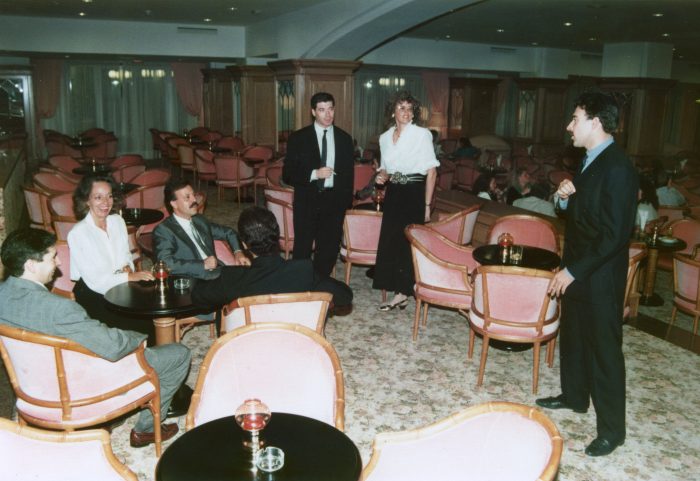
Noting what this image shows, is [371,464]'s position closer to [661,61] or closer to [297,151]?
[297,151]

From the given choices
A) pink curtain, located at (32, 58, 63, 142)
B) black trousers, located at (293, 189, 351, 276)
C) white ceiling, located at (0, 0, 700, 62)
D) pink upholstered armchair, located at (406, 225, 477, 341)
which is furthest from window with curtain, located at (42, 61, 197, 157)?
pink upholstered armchair, located at (406, 225, 477, 341)

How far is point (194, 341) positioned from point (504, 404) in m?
3.10

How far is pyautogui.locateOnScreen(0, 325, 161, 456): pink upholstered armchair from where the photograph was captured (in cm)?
248

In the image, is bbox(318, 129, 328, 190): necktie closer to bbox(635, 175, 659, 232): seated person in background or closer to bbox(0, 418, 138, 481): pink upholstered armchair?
bbox(635, 175, 659, 232): seated person in background

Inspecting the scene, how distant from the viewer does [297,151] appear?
5.10 m

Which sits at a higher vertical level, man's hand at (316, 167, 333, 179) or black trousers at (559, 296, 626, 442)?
man's hand at (316, 167, 333, 179)

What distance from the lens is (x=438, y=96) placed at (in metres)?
18.4

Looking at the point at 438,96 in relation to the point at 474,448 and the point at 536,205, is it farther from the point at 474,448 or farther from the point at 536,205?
the point at 474,448

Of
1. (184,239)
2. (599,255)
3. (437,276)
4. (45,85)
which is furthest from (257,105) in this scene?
(599,255)

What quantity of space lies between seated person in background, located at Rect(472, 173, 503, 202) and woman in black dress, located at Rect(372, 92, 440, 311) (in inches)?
81.3

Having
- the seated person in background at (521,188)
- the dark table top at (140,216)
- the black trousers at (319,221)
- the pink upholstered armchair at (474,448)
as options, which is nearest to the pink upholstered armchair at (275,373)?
the pink upholstered armchair at (474,448)

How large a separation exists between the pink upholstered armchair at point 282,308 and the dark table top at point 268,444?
81cm

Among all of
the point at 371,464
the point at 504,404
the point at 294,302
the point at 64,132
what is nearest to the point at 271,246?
the point at 294,302

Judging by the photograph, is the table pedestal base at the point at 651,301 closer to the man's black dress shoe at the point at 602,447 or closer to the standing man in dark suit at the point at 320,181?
the standing man in dark suit at the point at 320,181
